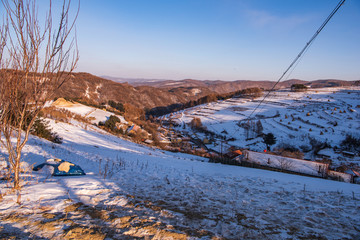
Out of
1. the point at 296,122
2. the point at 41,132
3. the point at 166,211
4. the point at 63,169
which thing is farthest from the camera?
the point at 296,122

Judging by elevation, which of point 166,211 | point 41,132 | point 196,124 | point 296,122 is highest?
point 166,211

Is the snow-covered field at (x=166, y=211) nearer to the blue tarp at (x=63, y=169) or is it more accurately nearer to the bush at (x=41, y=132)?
the blue tarp at (x=63, y=169)

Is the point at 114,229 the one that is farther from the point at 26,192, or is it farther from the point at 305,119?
the point at 305,119

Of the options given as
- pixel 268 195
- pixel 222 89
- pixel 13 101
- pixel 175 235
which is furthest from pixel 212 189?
pixel 222 89

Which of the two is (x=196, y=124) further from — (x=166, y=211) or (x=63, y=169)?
(x=166, y=211)

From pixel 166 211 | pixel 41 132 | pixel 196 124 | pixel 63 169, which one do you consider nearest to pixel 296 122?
pixel 196 124

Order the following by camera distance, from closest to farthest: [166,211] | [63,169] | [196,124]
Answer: [166,211], [63,169], [196,124]

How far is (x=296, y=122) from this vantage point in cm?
3956

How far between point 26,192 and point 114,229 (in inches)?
78.3

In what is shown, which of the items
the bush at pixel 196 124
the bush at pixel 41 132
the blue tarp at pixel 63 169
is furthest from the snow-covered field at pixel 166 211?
the bush at pixel 196 124

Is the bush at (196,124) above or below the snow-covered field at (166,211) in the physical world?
below

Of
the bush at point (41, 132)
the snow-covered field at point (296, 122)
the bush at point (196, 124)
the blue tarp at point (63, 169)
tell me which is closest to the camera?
the blue tarp at point (63, 169)

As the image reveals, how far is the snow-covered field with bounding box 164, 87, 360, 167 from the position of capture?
31.8 meters

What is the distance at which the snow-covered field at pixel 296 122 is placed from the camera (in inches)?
1252
